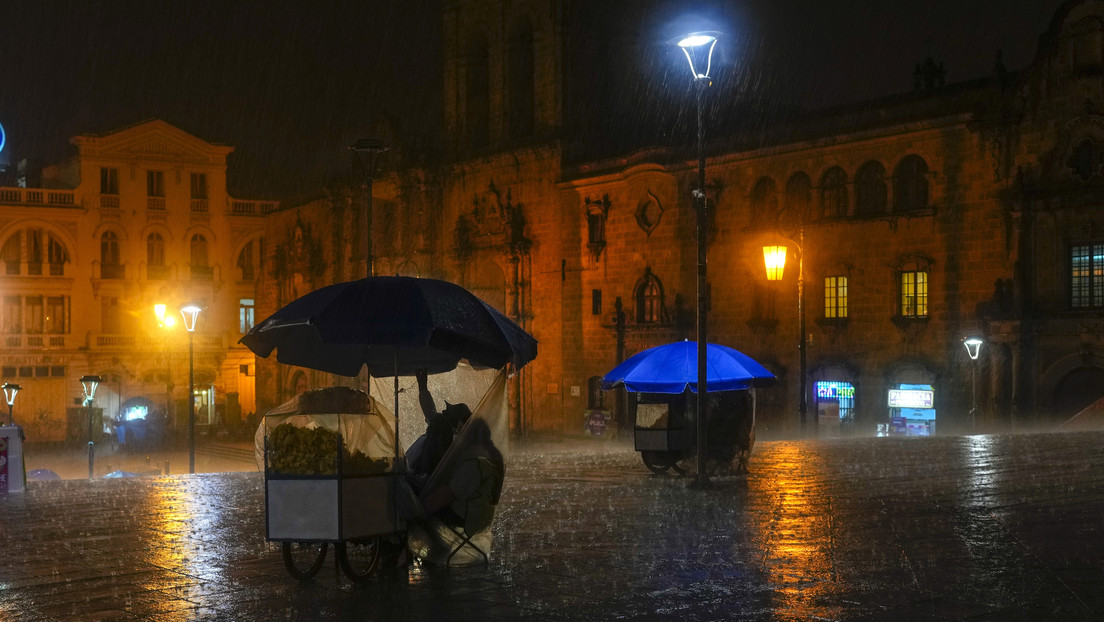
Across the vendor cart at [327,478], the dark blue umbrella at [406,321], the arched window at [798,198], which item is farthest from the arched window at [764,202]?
the vendor cart at [327,478]

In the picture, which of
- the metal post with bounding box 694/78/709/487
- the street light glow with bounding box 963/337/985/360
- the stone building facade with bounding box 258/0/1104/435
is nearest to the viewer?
the metal post with bounding box 694/78/709/487

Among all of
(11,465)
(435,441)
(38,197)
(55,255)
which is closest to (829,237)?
(11,465)

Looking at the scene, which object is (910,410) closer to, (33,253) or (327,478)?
(327,478)

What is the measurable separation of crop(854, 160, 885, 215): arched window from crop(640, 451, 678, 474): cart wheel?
2204cm

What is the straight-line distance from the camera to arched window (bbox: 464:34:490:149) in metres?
55.5

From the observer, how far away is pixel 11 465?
17.3 metres

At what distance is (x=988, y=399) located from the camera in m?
36.0

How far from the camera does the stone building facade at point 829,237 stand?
116ft

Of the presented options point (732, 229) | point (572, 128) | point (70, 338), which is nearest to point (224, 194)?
point (70, 338)

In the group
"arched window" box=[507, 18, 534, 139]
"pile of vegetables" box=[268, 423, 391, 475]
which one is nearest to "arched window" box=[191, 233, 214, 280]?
"arched window" box=[507, 18, 534, 139]

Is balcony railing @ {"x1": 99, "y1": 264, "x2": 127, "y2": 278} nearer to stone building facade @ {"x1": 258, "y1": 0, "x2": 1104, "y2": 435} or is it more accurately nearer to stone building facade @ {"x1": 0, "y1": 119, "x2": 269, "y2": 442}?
stone building facade @ {"x1": 0, "y1": 119, "x2": 269, "y2": 442}

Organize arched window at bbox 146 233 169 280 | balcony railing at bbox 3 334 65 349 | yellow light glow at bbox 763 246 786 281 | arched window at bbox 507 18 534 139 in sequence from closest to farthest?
1. yellow light glow at bbox 763 246 786 281
2. arched window at bbox 507 18 534 139
3. balcony railing at bbox 3 334 65 349
4. arched window at bbox 146 233 169 280

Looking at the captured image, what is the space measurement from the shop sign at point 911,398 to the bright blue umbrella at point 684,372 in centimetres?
2012

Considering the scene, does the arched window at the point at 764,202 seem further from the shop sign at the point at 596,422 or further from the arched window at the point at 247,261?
the arched window at the point at 247,261
